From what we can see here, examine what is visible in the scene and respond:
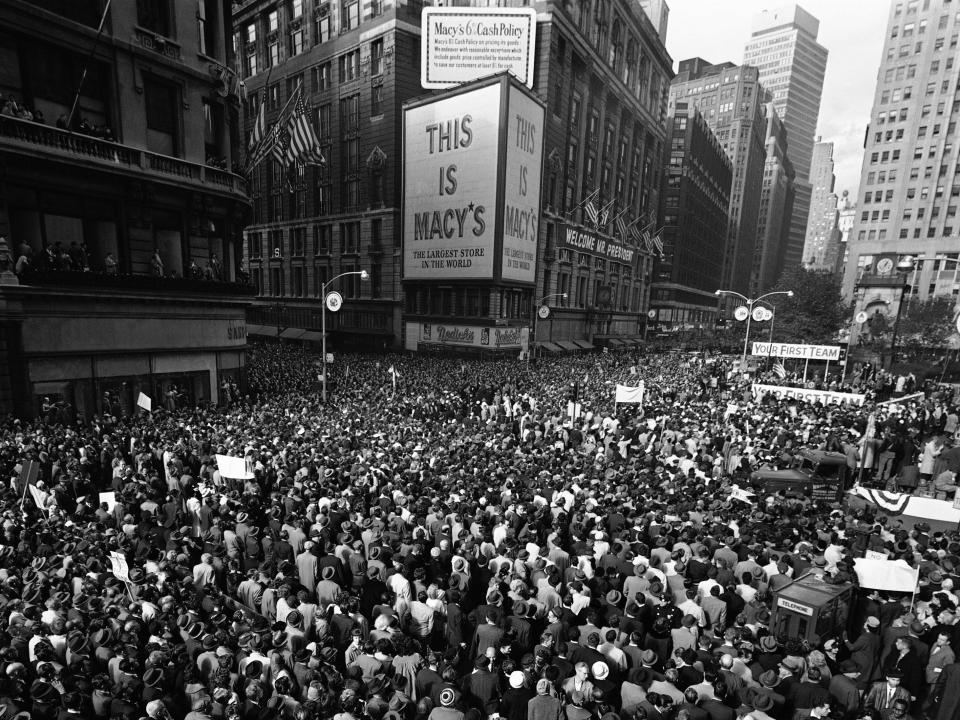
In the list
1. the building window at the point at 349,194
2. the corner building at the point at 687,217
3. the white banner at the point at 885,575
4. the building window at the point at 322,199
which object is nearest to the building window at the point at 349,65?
the building window at the point at 349,194

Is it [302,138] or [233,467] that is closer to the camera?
[233,467]

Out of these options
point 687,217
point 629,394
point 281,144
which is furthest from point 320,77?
point 687,217

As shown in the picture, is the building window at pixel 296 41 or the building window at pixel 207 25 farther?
the building window at pixel 296 41

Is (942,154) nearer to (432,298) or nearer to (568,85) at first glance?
(568,85)

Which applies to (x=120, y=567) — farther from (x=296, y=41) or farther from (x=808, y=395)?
(x=296, y=41)

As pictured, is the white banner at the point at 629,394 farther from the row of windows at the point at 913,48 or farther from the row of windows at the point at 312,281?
the row of windows at the point at 913,48

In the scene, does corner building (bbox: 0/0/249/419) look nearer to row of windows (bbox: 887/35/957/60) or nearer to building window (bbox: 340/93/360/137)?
building window (bbox: 340/93/360/137)
